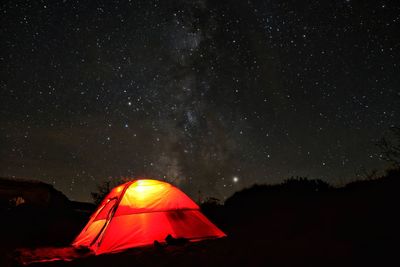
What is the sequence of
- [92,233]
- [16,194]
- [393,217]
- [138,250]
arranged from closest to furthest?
[393,217], [138,250], [92,233], [16,194]

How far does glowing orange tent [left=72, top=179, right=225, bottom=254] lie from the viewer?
6832mm

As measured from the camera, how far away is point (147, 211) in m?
7.14

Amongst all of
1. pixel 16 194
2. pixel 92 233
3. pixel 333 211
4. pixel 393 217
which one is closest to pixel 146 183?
pixel 92 233

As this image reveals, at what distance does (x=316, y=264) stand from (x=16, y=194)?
1014 inches

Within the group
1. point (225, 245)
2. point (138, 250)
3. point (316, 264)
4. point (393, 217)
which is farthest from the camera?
point (138, 250)

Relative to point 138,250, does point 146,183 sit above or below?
above

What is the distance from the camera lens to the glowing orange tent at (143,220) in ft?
22.4

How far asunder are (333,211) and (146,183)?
4.86 m

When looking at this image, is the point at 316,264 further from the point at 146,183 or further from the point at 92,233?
the point at 92,233

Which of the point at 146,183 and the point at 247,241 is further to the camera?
the point at 146,183

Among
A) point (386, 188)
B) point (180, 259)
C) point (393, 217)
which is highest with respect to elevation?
point (386, 188)

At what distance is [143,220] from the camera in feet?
23.3

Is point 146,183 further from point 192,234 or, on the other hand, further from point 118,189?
point 192,234

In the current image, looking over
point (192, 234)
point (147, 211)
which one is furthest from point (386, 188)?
point (147, 211)
